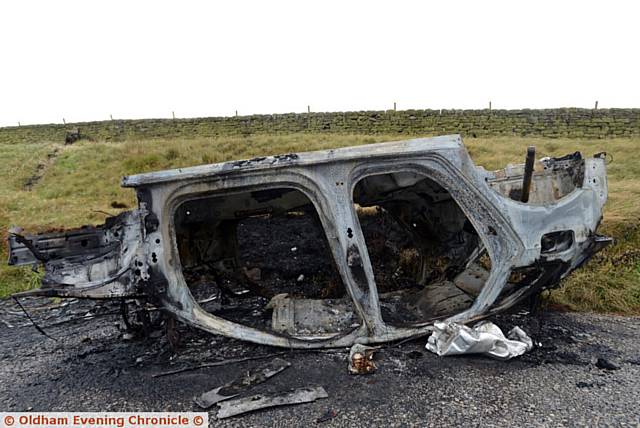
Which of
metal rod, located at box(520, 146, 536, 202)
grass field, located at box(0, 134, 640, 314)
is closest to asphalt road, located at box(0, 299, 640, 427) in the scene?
grass field, located at box(0, 134, 640, 314)

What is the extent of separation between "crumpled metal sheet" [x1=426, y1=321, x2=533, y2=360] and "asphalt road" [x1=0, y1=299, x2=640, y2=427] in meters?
0.07

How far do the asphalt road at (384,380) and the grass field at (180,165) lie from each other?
2.79 feet

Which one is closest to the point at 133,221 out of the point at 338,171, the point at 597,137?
the point at 338,171

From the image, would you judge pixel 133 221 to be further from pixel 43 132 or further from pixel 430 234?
pixel 43 132

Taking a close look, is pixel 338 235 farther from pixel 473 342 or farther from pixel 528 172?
pixel 528 172

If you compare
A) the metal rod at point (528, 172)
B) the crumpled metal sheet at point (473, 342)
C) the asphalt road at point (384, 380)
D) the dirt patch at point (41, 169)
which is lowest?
the asphalt road at point (384, 380)

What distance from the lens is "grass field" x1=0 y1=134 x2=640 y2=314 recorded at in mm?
4785

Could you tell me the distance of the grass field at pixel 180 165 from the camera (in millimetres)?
4785

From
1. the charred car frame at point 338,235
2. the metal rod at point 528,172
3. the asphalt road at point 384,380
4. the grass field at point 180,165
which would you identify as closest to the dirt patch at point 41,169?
the grass field at point 180,165

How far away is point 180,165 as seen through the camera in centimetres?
1115

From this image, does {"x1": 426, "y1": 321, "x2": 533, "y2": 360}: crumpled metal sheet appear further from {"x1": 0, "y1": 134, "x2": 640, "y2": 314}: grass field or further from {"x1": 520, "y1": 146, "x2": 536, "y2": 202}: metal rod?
{"x1": 0, "y1": 134, "x2": 640, "y2": 314}: grass field

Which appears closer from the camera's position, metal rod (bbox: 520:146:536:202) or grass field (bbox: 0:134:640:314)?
metal rod (bbox: 520:146:536:202)

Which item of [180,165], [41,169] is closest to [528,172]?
[180,165]

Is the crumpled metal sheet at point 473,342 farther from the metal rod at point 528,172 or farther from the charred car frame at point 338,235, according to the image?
the metal rod at point 528,172
